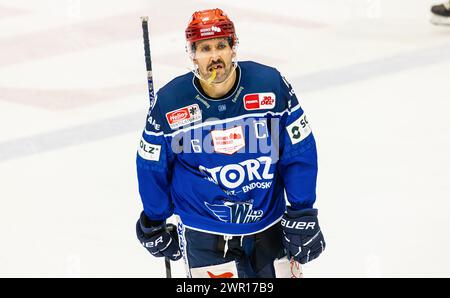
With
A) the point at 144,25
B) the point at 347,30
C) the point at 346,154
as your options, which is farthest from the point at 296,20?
the point at 144,25

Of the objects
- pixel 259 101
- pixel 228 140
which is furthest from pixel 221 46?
pixel 228 140

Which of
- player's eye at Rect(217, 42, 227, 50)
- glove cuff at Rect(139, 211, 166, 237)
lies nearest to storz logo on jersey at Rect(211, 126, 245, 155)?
player's eye at Rect(217, 42, 227, 50)

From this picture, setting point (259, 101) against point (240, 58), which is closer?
point (259, 101)

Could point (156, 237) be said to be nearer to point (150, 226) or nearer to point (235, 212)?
point (150, 226)

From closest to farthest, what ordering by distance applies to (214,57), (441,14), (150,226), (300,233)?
1. (214,57)
2. (300,233)
3. (150,226)
4. (441,14)

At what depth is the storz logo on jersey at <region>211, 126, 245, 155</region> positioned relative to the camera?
4398 millimetres

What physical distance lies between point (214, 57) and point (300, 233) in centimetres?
81

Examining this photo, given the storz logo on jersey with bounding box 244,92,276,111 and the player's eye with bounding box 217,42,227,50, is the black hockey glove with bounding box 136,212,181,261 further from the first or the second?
the player's eye with bounding box 217,42,227,50

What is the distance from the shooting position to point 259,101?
4.39 metres

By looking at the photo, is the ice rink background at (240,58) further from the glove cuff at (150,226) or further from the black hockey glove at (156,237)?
the glove cuff at (150,226)

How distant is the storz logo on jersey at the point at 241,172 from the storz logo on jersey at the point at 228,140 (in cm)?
7

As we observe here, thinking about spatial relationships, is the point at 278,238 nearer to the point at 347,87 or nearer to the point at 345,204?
the point at 345,204

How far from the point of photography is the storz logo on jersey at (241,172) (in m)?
4.42

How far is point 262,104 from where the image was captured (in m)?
4.39
